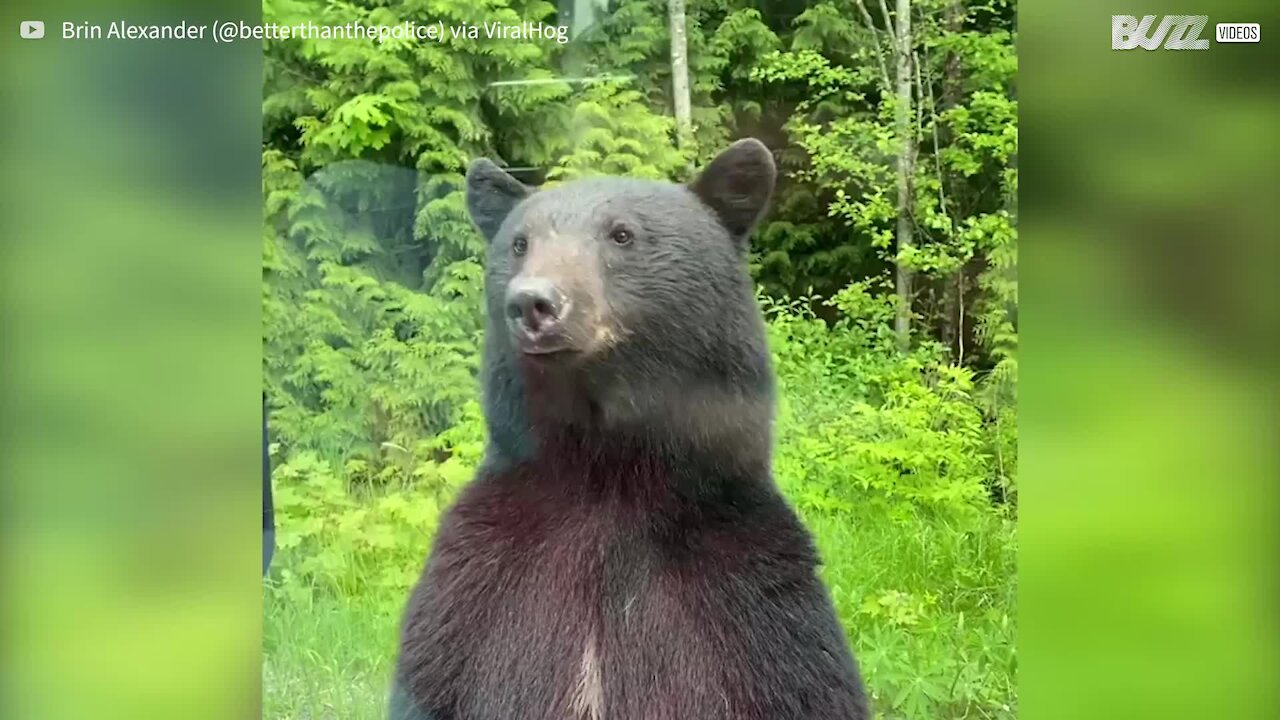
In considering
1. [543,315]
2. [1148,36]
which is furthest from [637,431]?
[1148,36]

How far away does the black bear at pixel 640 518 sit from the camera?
5.69 feet

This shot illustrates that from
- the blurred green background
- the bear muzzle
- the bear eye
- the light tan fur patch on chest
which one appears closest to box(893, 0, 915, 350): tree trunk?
the blurred green background

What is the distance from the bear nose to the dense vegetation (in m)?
0.24

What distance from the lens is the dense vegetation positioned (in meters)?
1.88

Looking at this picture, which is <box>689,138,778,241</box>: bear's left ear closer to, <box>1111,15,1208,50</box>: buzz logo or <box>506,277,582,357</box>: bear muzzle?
<box>506,277,582,357</box>: bear muzzle

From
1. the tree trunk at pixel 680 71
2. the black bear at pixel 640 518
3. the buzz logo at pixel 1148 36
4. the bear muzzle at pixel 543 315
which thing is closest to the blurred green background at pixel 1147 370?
the buzz logo at pixel 1148 36

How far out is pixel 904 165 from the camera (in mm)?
1891

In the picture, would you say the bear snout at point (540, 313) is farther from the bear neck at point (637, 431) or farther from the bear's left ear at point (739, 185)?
the bear's left ear at point (739, 185)

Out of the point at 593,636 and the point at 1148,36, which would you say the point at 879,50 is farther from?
the point at 593,636

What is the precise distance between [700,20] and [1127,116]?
732 mm

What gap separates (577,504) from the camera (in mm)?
1787

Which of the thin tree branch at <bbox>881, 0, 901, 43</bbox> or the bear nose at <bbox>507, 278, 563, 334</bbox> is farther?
the thin tree branch at <bbox>881, 0, 901, 43</bbox>

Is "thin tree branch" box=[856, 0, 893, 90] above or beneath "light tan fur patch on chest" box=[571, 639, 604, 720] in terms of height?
above

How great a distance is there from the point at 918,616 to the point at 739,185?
802mm
